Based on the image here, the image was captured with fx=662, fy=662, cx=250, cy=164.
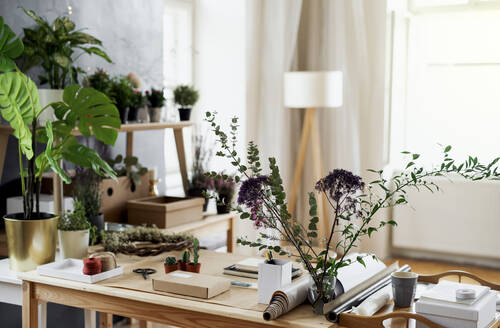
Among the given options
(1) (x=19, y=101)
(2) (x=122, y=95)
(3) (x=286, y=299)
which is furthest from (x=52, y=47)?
(3) (x=286, y=299)

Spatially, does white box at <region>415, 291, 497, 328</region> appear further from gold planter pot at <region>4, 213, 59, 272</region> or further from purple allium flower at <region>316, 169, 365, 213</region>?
gold planter pot at <region>4, 213, 59, 272</region>

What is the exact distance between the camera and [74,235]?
2680mm

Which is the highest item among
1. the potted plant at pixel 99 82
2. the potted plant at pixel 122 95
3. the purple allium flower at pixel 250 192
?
the potted plant at pixel 99 82

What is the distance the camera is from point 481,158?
18.6 feet

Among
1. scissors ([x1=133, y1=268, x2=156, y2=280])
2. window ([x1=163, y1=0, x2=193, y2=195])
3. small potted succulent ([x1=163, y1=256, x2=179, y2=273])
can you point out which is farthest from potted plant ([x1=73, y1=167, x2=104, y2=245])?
window ([x1=163, y1=0, x2=193, y2=195])

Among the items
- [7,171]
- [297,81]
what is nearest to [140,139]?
[7,171]

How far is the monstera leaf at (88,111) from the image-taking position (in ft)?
9.11

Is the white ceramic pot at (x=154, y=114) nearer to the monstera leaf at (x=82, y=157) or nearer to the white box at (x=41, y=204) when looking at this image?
the white box at (x=41, y=204)

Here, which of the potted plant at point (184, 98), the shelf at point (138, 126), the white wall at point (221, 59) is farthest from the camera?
the white wall at point (221, 59)

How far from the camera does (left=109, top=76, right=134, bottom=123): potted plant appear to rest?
3.51m

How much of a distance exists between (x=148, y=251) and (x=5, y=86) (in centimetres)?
89

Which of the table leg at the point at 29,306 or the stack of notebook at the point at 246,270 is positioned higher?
the stack of notebook at the point at 246,270

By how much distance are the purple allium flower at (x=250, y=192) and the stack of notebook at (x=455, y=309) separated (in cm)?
57

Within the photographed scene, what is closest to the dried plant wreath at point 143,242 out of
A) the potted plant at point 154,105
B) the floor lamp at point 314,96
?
the potted plant at point 154,105
